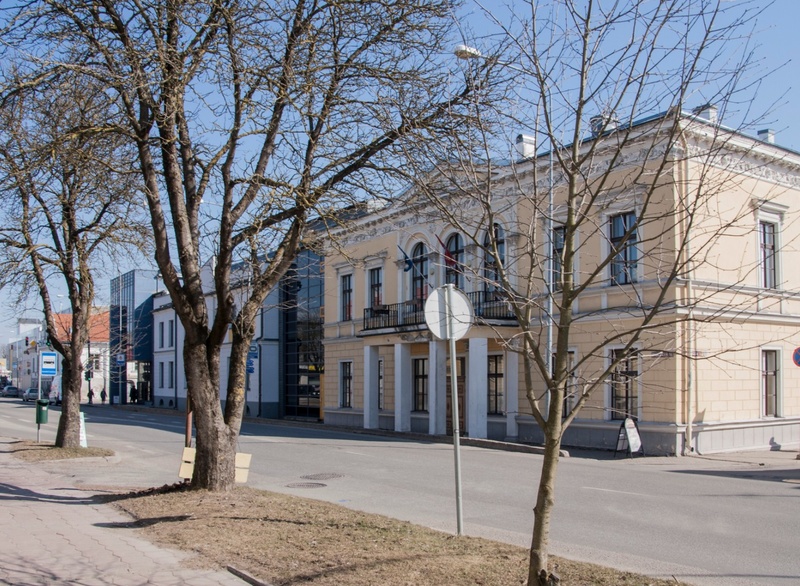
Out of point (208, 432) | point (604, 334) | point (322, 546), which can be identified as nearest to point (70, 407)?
point (208, 432)

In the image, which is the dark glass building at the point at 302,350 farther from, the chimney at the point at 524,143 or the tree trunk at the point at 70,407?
the chimney at the point at 524,143

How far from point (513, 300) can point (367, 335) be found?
87.7ft

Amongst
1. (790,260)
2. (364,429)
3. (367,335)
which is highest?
(790,260)

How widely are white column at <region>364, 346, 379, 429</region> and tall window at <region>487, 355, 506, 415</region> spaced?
6667mm

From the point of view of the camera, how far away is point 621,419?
22062mm

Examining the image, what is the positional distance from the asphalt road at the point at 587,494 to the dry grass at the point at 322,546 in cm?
150

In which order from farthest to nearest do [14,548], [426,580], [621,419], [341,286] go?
[341,286] → [621,419] → [14,548] → [426,580]

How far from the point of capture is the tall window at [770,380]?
23.3m

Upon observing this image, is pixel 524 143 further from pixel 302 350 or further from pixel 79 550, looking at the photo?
pixel 302 350

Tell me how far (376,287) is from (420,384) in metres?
4.92

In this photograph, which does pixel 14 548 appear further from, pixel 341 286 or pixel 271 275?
pixel 341 286

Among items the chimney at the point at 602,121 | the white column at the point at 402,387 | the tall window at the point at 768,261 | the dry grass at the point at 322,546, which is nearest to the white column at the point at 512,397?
the white column at the point at 402,387

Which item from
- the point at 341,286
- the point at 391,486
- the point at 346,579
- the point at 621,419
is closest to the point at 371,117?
the point at 346,579

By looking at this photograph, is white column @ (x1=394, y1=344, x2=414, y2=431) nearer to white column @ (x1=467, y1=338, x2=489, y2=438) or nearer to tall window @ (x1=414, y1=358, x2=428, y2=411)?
tall window @ (x1=414, y1=358, x2=428, y2=411)
